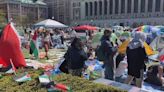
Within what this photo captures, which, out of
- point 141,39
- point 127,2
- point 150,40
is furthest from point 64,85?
point 127,2

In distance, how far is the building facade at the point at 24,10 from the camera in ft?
321

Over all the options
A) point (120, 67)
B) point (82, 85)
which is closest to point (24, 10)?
point (120, 67)

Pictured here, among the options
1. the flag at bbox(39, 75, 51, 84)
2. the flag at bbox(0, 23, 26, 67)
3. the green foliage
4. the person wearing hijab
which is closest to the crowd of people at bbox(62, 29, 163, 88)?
the person wearing hijab

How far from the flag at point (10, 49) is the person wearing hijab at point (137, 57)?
109 inches

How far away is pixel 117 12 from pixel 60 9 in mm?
29902

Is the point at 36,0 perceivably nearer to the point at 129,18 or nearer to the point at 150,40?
the point at 129,18

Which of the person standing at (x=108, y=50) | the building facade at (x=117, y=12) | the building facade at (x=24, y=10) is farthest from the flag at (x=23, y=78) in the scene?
the building facade at (x=24, y=10)

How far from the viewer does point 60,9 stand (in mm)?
119062

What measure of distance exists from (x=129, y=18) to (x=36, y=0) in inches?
1705

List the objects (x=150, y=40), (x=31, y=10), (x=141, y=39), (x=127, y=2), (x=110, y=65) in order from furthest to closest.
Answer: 1. (x=31, y=10)
2. (x=127, y=2)
3. (x=150, y=40)
4. (x=110, y=65)
5. (x=141, y=39)

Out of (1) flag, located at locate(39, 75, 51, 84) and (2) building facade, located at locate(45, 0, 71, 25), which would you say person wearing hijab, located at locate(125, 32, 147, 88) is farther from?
(2) building facade, located at locate(45, 0, 71, 25)

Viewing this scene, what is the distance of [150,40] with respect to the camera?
18.5m

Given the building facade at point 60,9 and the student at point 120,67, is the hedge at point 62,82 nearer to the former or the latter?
the student at point 120,67

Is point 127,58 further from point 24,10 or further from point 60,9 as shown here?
point 60,9
